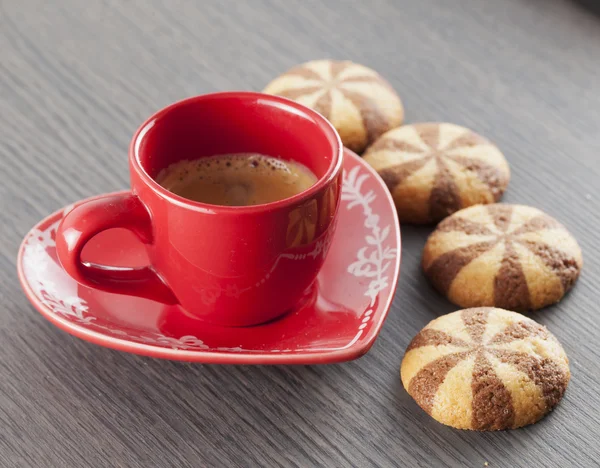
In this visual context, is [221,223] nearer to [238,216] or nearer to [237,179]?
[238,216]

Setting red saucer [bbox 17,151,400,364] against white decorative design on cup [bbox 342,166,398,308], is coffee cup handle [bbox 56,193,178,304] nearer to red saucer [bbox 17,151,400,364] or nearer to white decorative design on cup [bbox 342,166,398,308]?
red saucer [bbox 17,151,400,364]

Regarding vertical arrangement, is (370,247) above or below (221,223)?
below

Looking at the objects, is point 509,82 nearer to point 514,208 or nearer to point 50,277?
point 514,208

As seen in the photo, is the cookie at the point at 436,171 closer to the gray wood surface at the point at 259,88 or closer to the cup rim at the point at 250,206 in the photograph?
the gray wood surface at the point at 259,88

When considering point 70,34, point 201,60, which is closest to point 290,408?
point 201,60

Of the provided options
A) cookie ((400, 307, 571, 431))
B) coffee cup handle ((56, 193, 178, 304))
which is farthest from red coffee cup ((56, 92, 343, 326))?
cookie ((400, 307, 571, 431))

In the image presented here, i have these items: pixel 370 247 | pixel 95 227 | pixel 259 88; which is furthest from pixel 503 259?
pixel 259 88
